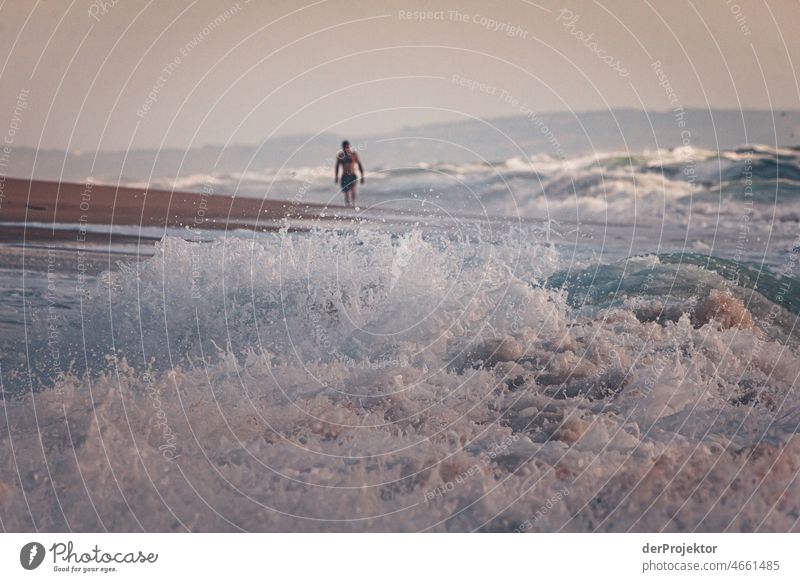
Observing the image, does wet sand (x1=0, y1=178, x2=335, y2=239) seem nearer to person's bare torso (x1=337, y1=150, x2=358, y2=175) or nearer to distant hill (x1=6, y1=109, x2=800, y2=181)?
distant hill (x1=6, y1=109, x2=800, y2=181)

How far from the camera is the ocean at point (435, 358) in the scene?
618 centimetres

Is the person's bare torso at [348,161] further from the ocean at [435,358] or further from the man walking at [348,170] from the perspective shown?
the ocean at [435,358]

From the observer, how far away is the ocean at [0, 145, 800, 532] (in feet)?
20.3

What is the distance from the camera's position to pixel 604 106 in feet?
24.9

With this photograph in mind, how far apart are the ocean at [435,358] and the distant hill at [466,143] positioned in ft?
0.37

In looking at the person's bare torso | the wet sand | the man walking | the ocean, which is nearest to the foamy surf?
the ocean

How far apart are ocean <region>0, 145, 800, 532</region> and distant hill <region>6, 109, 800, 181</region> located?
113 millimetres

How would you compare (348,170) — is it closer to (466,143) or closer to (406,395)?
(466,143)

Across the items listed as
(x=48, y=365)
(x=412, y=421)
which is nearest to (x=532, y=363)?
(x=412, y=421)

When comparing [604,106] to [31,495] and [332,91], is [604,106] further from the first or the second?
[31,495]

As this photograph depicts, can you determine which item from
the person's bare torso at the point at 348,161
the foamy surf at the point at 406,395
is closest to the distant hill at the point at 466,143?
the person's bare torso at the point at 348,161
